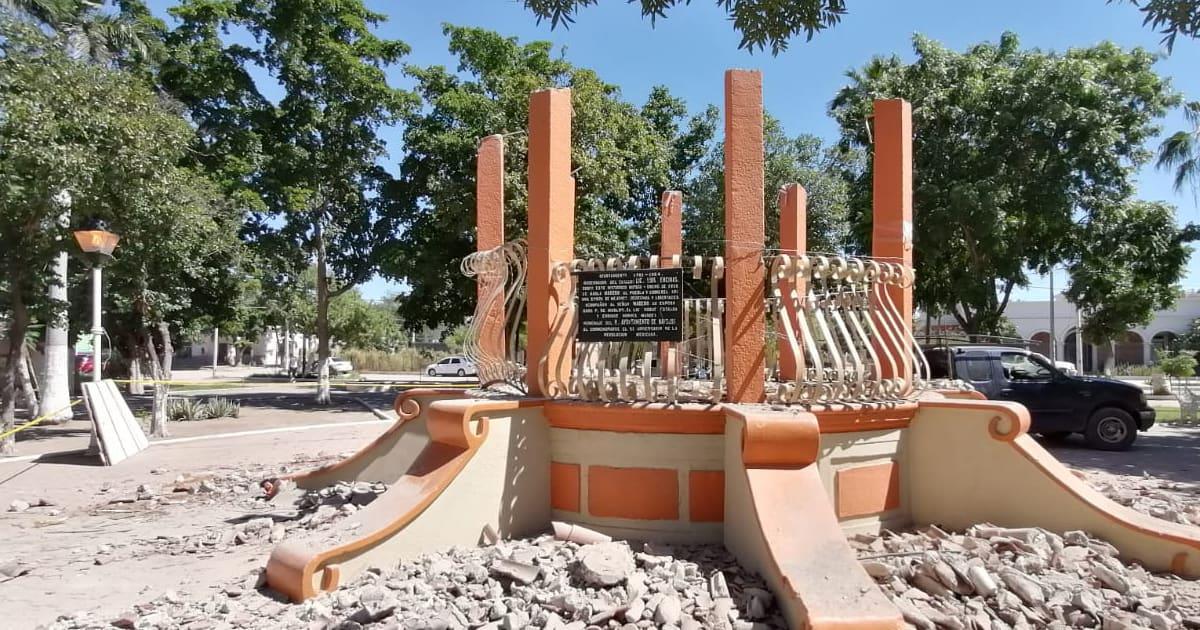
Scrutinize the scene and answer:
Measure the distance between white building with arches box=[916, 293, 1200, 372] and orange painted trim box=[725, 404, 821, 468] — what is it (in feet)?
125

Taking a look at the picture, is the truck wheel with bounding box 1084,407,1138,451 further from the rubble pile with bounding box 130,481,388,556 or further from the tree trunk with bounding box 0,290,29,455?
the tree trunk with bounding box 0,290,29,455

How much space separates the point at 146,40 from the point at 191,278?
675 cm

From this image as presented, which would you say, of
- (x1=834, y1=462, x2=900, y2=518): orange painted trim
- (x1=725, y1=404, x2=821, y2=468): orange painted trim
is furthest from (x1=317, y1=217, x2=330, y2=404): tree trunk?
(x1=725, y1=404, x2=821, y2=468): orange painted trim

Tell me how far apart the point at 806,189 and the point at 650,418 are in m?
17.5

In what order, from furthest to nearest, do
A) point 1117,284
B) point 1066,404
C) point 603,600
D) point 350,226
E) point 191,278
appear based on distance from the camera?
1. point 350,226
2. point 191,278
3. point 1117,284
4. point 1066,404
5. point 603,600

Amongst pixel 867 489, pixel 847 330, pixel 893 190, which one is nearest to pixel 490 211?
pixel 847 330

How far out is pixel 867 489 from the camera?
509 cm

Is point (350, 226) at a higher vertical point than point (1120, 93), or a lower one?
lower

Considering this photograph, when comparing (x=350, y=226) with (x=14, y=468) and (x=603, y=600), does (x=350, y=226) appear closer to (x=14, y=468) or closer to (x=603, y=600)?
(x=14, y=468)

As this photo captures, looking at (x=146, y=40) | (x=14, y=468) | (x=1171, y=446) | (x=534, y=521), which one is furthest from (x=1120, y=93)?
(x=146, y=40)

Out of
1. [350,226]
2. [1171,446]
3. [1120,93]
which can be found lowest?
[1171,446]

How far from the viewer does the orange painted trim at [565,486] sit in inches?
204

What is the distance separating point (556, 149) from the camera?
551 cm

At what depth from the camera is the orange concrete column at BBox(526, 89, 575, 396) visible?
544 centimetres
